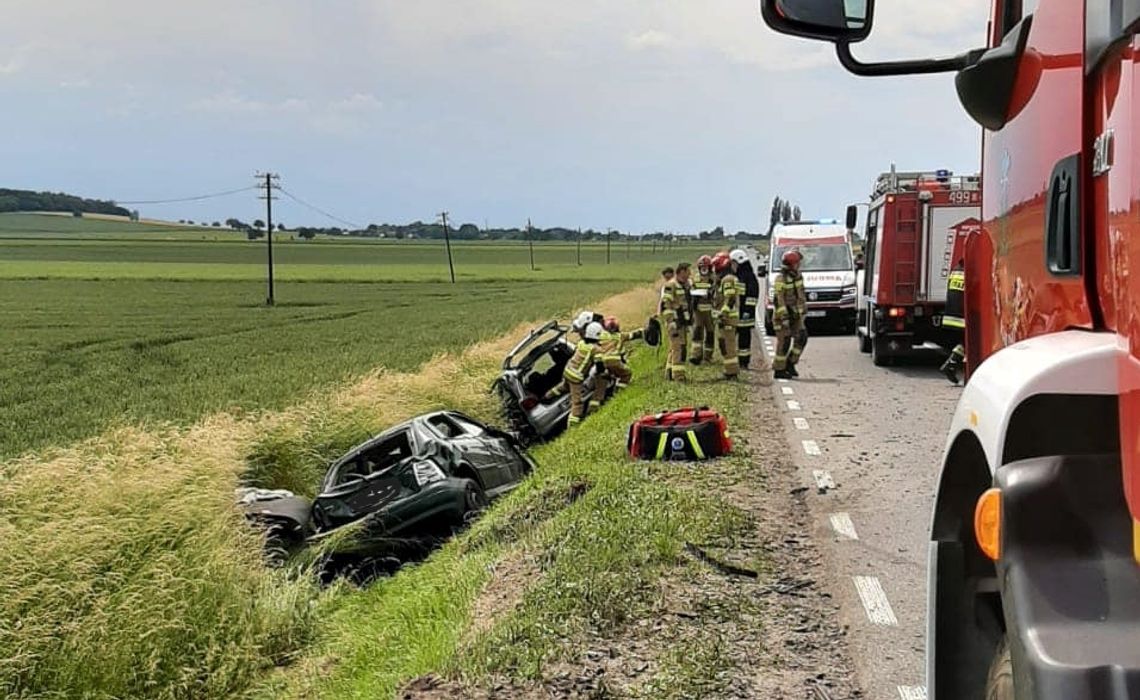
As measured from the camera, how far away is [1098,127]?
1.93 m

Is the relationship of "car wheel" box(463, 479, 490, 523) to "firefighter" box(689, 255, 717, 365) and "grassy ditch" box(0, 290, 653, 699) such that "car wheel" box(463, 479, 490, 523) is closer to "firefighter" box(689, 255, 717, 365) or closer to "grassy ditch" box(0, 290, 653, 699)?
"grassy ditch" box(0, 290, 653, 699)

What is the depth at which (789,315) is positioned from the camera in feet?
47.8

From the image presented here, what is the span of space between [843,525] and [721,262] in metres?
8.85

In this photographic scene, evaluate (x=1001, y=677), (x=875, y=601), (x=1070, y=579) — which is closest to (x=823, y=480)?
(x=875, y=601)

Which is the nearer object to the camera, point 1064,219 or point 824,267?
point 1064,219

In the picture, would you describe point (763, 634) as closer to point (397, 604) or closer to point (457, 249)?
point (397, 604)

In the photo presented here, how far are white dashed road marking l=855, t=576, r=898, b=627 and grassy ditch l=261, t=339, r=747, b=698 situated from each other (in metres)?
0.89

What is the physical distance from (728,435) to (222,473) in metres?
4.56

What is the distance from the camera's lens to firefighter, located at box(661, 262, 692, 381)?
15.0 metres

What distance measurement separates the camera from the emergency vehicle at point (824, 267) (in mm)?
22844

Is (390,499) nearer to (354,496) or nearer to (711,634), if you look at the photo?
(354,496)

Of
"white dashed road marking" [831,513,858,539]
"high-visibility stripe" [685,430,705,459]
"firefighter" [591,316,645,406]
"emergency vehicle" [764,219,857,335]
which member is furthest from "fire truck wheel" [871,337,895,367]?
"white dashed road marking" [831,513,858,539]

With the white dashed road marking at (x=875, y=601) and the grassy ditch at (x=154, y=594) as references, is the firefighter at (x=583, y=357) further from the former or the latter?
the white dashed road marking at (x=875, y=601)

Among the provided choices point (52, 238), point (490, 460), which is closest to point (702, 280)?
point (490, 460)
